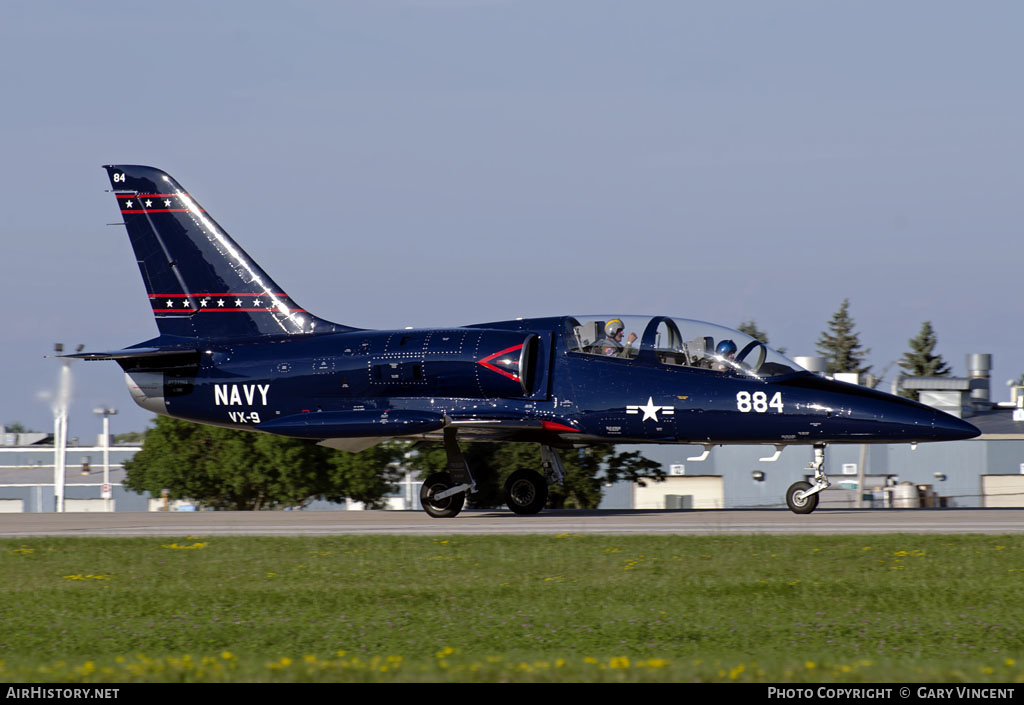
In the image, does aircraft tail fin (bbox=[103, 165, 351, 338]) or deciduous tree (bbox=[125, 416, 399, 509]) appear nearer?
aircraft tail fin (bbox=[103, 165, 351, 338])

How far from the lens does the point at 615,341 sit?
2100 centimetres

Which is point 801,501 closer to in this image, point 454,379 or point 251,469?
point 454,379

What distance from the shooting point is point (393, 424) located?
2075cm

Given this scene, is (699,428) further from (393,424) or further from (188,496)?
(188,496)

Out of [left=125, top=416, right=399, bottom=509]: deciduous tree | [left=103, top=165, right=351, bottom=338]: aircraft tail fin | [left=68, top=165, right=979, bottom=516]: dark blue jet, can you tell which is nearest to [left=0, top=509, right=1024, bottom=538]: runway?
[left=68, top=165, right=979, bottom=516]: dark blue jet

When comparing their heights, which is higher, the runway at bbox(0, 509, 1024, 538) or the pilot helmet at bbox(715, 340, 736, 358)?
the pilot helmet at bbox(715, 340, 736, 358)

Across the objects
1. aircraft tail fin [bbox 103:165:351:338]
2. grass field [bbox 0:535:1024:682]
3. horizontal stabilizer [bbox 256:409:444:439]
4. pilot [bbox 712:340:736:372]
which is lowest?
grass field [bbox 0:535:1024:682]

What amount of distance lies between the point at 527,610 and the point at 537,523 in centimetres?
866

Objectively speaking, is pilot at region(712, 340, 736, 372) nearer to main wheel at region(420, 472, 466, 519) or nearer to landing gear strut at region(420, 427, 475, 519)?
landing gear strut at region(420, 427, 475, 519)

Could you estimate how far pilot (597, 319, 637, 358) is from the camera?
2086 cm

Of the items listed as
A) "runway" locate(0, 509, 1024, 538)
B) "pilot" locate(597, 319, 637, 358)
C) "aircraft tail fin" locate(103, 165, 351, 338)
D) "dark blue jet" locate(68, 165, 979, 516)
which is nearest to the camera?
"runway" locate(0, 509, 1024, 538)

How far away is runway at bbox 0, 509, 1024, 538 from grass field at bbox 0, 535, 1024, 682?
5.95 feet

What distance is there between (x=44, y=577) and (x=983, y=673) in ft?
34.7
